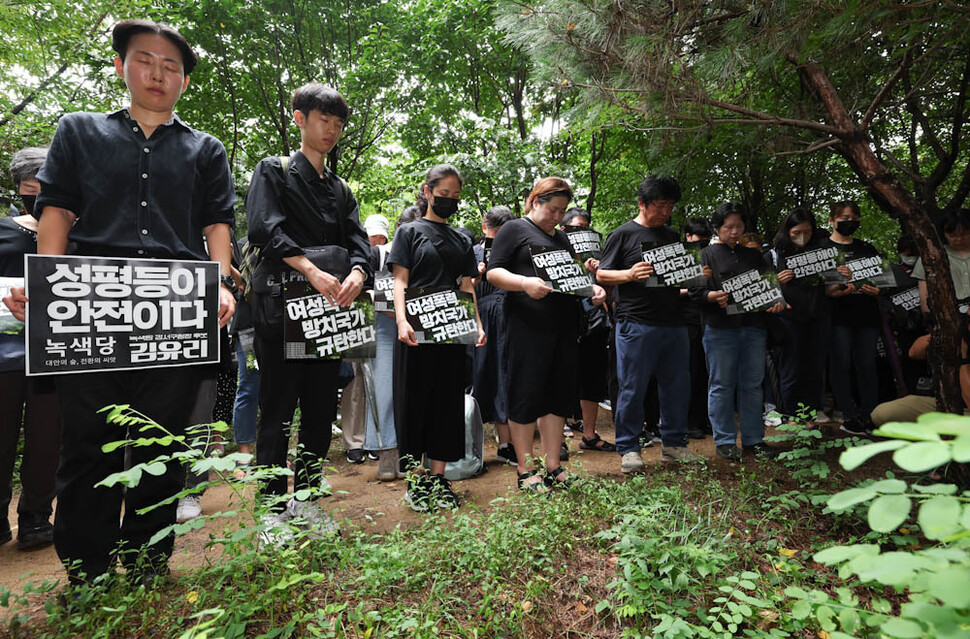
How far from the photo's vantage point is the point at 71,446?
2.01 m

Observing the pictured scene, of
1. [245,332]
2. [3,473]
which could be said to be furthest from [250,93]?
[3,473]

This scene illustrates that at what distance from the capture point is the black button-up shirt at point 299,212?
2629mm

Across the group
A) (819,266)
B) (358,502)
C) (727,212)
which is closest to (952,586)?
(358,502)

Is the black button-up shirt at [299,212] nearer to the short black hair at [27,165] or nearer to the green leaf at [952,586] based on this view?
the short black hair at [27,165]

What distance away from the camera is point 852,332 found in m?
5.20

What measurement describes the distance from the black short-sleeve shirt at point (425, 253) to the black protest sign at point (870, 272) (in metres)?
4.01

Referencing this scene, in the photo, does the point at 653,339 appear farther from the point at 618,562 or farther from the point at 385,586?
the point at 385,586

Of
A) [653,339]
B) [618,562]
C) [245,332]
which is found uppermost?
[245,332]

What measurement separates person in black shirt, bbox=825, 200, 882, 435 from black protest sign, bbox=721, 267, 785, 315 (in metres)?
1.24

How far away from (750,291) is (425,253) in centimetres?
276

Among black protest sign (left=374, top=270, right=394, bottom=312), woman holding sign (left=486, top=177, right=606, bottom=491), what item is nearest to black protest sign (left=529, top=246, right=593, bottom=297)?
woman holding sign (left=486, top=177, right=606, bottom=491)

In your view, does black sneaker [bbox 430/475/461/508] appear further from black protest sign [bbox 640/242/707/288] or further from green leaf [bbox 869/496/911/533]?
green leaf [bbox 869/496/911/533]

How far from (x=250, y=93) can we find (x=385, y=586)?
10.1 m

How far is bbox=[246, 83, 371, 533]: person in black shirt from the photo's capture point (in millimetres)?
2643
